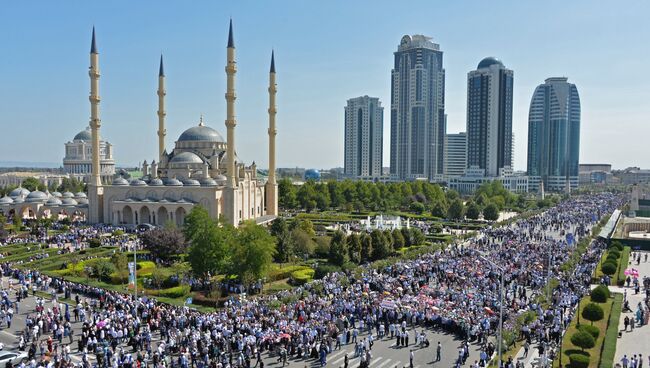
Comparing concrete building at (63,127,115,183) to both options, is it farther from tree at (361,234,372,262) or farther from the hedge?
the hedge

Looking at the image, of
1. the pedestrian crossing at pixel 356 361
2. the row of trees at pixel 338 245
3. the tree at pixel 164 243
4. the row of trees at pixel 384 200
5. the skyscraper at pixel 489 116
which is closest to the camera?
the pedestrian crossing at pixel 356 361

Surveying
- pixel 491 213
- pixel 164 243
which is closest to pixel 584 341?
pixel 164 243

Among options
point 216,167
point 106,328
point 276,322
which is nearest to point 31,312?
point 106,328

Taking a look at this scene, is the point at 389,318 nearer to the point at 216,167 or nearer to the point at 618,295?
the point at 618,295

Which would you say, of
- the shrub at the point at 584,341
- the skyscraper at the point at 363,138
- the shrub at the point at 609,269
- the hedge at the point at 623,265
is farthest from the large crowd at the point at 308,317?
the skyscraper at the point at 363,138

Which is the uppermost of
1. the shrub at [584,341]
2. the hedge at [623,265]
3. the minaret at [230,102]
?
the minaret at [230,102]

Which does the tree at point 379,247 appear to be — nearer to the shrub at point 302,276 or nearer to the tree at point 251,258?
the shrub at point 302,276
